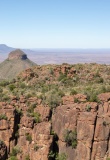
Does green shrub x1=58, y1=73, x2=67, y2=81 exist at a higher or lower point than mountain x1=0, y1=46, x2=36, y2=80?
higher

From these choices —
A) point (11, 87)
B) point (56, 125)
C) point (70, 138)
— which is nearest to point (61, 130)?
point (56, 125)

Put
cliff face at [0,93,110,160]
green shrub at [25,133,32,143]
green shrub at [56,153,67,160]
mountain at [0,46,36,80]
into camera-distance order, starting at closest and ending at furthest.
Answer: cliff face at [0,93,110,160]
green shrub at [56,153,67,160]
green shrub at [25,133,32,143]
mountain at [0,46,36,80]

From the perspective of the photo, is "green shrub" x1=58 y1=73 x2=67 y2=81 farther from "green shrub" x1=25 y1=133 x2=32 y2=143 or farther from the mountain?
the mountain

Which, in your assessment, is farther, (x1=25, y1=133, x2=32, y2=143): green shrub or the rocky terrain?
(x1=25, y1=133, x2=32, y2=143): green shrub

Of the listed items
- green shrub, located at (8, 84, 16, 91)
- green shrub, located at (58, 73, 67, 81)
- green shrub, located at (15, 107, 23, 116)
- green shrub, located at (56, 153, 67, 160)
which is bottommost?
green shrub, located at (56, 153, 67, 160)

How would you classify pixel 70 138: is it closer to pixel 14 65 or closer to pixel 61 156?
pixel 61 156

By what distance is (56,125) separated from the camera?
36.6 metres

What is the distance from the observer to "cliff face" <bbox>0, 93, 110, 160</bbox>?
112ft

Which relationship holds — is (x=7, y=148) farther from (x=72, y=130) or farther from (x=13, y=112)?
(x=72, y=130)

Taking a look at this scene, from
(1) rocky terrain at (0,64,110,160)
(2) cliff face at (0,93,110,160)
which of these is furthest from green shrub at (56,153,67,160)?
(2) cliff face at (0,93,110,160)

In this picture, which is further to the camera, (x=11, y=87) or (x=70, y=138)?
(x=11, y=87)

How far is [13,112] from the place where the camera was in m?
37.1

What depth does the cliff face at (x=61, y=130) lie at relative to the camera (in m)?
34.0

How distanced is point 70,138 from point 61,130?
1.75m
